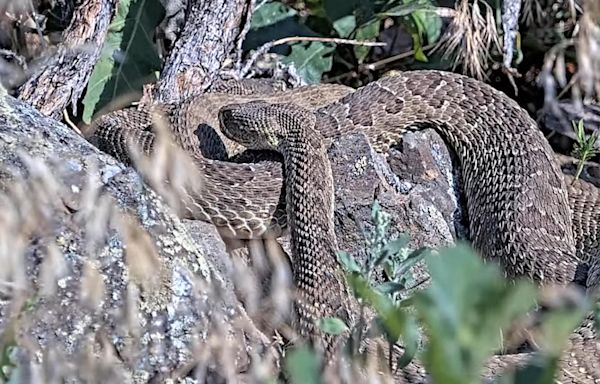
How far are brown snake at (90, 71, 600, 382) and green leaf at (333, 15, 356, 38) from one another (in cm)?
110

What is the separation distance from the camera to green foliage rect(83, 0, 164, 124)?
6320 mm

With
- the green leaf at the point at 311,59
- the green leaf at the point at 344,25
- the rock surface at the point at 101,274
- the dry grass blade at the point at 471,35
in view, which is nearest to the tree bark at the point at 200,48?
the green leaf at the point at 311,59

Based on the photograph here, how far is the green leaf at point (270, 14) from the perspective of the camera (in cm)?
711

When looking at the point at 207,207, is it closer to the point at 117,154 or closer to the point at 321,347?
the point at 117,154

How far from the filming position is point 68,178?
135 inches

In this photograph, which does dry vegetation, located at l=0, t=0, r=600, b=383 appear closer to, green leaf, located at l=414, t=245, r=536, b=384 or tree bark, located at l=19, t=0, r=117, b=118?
green leaf, located at l=414, t=245, r=536, b=384

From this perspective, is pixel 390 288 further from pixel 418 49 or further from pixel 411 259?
pixel 418 49

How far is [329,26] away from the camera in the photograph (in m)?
7.47

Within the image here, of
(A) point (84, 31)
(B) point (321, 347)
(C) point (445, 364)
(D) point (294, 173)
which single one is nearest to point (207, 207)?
(D) point (294, 173)

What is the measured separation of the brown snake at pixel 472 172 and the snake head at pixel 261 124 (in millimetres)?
21

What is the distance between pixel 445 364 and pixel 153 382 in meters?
2.10

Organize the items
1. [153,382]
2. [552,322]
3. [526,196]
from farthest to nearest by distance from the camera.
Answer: [526,196], [153,382], [552,322]

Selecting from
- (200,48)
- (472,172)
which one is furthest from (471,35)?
(200,48)

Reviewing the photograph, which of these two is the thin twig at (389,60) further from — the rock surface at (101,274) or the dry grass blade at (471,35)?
the rock surface at (101,274)
